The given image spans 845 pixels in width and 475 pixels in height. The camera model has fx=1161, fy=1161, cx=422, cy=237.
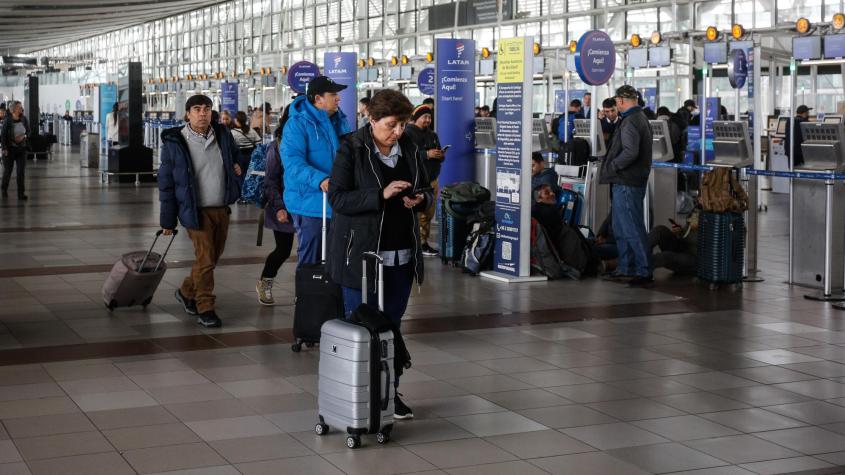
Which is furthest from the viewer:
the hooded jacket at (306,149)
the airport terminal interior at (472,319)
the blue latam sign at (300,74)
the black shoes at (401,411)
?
the blue latam sign at (300,74)

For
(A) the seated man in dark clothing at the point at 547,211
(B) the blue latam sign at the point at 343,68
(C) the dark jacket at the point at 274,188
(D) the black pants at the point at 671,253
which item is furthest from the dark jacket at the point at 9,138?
(D) the black pants at the point at 671,253

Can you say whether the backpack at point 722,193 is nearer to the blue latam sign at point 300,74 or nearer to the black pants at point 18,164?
the blue latam sign at point 300,74

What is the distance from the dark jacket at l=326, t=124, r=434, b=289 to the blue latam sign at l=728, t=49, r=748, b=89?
11366 millimetres

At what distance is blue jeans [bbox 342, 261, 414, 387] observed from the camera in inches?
206

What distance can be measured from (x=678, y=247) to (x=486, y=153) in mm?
3412

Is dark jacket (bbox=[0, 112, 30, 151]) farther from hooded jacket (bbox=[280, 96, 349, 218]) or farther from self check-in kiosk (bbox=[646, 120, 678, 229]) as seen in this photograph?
hooded jacket (bbox=[280, 96, 349, 218])

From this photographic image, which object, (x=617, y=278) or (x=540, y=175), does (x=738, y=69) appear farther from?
(x=617, y=278)

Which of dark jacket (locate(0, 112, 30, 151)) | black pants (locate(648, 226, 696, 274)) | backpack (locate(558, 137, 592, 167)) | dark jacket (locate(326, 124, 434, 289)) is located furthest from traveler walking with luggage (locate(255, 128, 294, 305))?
dark jacket (locate(0, 112, 30, 151))

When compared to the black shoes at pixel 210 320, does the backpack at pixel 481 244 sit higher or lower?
higher

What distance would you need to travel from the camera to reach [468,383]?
20.6 ft

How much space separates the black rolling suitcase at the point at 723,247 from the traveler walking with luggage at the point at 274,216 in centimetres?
368

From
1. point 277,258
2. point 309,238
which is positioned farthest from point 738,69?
Result: point 309,238

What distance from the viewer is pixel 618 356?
7.04m

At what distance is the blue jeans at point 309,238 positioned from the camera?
7.00 m
